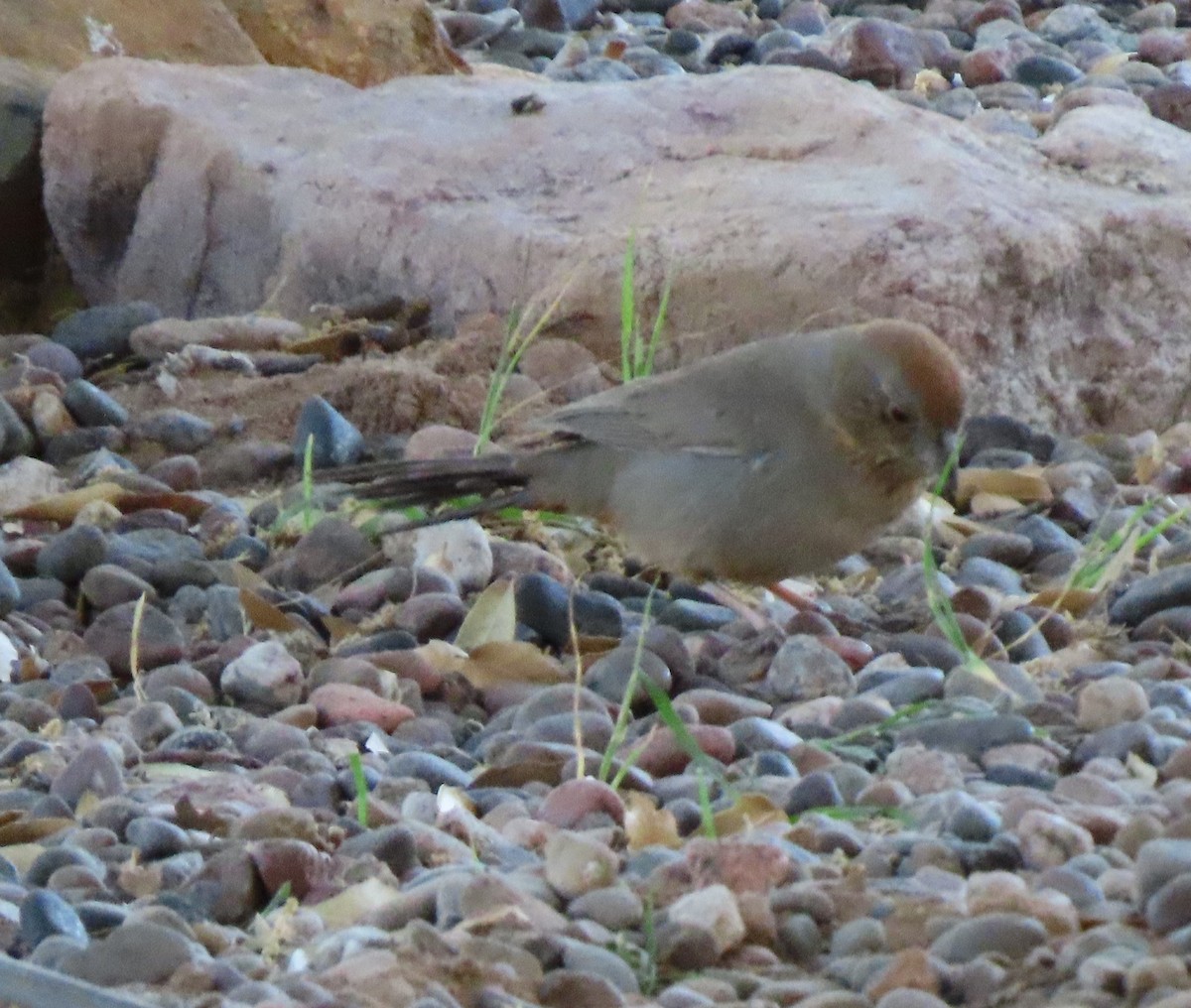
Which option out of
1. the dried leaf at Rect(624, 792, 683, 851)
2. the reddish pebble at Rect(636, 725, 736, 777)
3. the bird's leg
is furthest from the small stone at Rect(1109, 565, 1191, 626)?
the dried leaf at Rect(624, 792, 683, 851)

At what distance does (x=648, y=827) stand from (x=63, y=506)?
211 cm

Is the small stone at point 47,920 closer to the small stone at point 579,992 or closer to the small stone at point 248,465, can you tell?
the small stone at point 579,992

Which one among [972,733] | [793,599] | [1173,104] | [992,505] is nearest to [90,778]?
[972,733]

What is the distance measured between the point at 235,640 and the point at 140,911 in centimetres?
130

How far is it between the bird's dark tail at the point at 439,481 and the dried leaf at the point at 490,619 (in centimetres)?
23

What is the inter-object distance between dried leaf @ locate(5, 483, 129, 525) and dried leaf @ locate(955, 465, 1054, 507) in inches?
74.4

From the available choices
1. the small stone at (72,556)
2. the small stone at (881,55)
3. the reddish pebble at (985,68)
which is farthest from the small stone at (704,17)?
the small stone at (72,556)

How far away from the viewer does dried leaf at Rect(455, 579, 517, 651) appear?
13.2 ft

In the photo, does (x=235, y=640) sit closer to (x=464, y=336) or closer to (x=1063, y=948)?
(x=464, y=336)

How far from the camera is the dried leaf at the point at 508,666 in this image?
3.87 m

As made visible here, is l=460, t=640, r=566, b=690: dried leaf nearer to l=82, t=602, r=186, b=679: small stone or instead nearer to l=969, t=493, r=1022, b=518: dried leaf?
l=82, t=602, r=186, b=679: small stone

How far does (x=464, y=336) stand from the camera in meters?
5.36

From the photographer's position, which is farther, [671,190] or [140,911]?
[671,190]

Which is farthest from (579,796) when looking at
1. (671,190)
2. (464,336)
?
(671,190)
